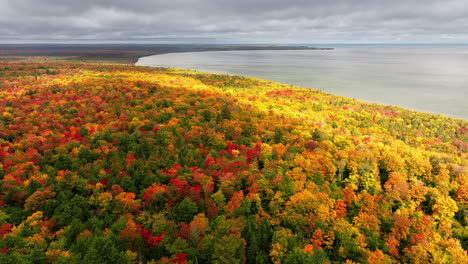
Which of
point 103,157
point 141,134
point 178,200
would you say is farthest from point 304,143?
point 103,157

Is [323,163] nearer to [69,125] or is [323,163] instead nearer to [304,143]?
[304,143]

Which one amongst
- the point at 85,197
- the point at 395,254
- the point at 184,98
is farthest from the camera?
the point at 184,98

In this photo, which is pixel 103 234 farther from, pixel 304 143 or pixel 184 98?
pixel 184 98

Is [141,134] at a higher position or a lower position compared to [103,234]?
higher

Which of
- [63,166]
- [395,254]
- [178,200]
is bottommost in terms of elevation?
[395,254]

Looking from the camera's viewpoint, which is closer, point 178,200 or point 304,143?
point 178,200

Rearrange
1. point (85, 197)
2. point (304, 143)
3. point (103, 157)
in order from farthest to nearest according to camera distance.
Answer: point (304, 143) → point (103, 157) → point (85, 197)
